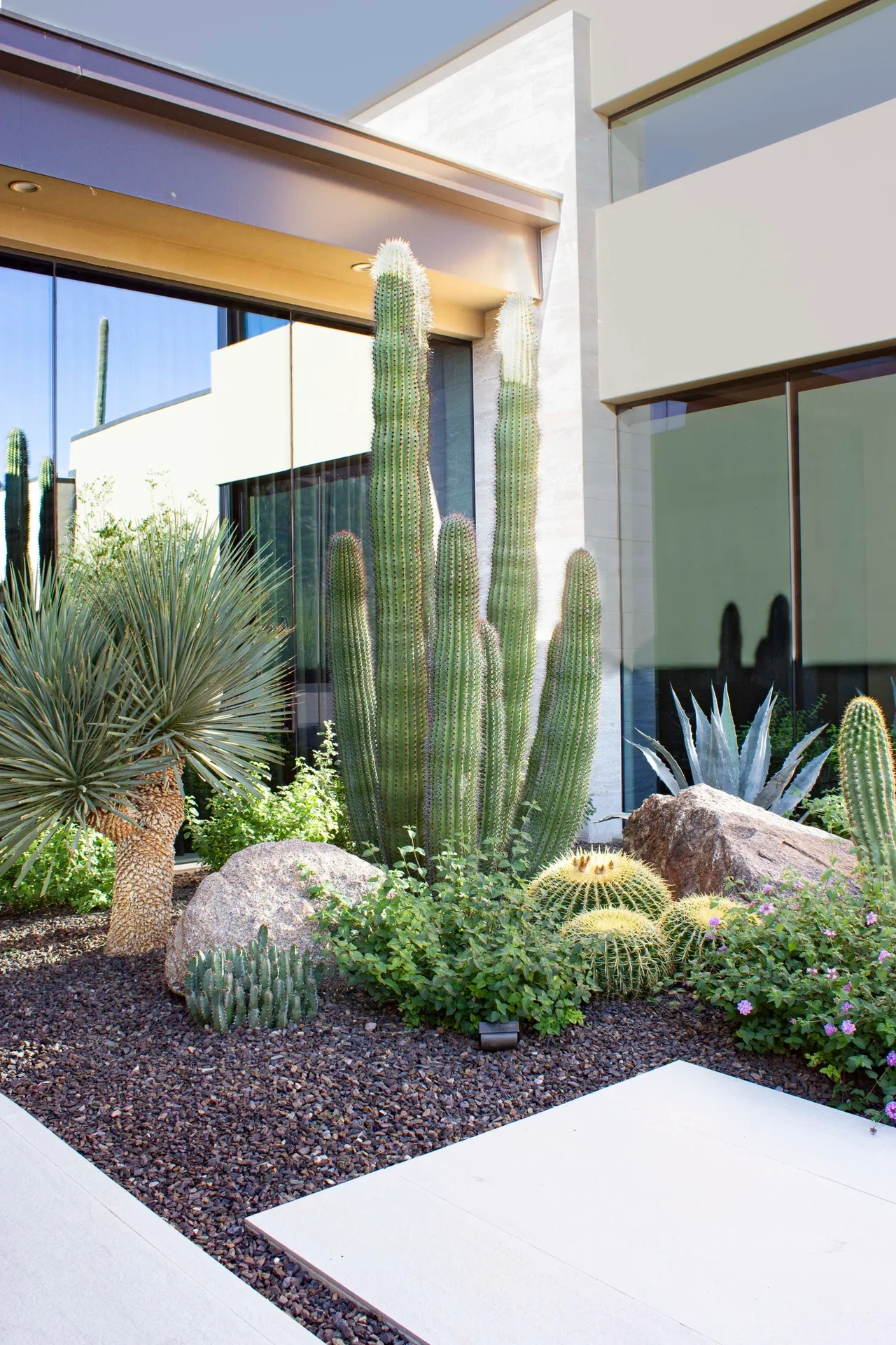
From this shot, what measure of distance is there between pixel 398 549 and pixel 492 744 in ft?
3.51

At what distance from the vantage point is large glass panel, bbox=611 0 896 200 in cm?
674

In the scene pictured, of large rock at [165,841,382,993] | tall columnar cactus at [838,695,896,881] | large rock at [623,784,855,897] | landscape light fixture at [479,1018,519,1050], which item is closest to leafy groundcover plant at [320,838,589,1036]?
landscape light fixture at [479,1018,519,1050]

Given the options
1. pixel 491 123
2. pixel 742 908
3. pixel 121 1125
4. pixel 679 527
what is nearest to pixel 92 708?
pixel 121 1125

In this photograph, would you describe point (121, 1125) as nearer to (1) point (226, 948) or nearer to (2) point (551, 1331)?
(1) point (226, 948)

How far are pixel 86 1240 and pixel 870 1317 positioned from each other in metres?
1.73

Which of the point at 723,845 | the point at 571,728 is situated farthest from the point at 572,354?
the point at 723,845

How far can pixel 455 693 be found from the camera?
16.5ft

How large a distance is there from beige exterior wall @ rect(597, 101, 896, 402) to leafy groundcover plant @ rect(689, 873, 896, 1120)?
157 inches

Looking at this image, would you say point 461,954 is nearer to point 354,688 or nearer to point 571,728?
point 571,728

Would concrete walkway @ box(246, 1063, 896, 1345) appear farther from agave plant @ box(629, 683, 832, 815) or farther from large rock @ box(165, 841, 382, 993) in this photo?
agave plant @ box(629, 683, 832, 815)

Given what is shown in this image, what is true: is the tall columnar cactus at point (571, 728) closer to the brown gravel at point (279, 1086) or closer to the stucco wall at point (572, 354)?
the brown gravel at point (279, 1086)

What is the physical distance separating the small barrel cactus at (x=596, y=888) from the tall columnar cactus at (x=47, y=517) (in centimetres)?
369

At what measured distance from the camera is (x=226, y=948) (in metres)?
4.18

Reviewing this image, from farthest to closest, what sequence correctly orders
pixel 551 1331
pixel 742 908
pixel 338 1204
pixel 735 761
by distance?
pixel 735 761
pixel 742 908
pixel 338 1204
pixel 551 1331
